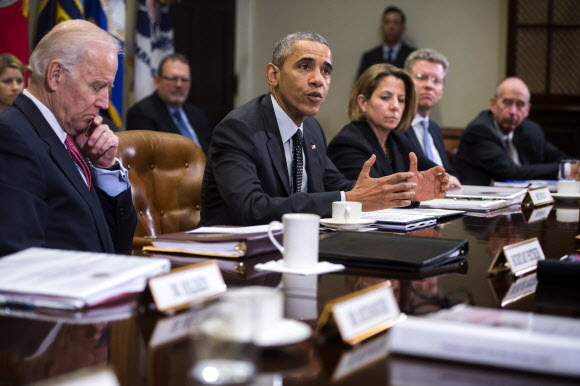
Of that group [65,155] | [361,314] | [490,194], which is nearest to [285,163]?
[65,155]

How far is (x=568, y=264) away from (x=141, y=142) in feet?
5.04

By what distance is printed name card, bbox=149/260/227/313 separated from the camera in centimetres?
88

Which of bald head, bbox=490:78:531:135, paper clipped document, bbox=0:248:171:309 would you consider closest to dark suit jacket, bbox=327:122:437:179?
bald head, bbox=490:78:531:135

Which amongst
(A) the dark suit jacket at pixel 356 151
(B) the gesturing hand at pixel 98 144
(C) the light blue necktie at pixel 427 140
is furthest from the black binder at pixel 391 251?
(C) the light blue necktie at pixel 427 140

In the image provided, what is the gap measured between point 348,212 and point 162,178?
88 centimetres

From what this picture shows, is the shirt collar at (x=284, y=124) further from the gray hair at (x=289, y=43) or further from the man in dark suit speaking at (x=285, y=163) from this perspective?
the gray hair at (x=289, y=43)

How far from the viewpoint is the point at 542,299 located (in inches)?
40.0

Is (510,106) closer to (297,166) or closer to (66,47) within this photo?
(297,166)

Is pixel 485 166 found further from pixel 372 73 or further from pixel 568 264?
pixel 568 264

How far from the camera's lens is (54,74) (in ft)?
5.26

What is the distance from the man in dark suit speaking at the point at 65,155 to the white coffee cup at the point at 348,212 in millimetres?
567

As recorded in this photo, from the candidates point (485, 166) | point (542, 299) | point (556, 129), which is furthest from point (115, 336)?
point (556, 129)

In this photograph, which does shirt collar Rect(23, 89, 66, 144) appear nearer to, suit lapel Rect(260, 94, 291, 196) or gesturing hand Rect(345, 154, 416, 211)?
suit lapel Rect(260, 94, 291, 196)

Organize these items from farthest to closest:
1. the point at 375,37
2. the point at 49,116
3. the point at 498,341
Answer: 1. the point at 375,37
2. the point at 49,116
3. the point at 498,341
